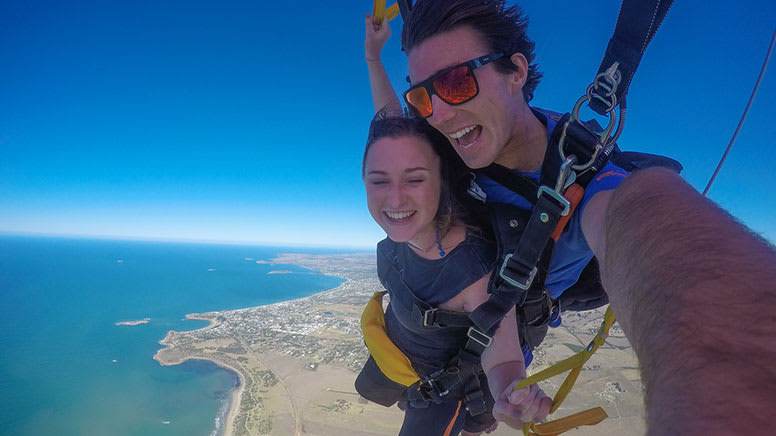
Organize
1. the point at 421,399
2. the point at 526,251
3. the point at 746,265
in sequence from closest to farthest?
the point at 746,265
the point at 526,251
the point at 421,399

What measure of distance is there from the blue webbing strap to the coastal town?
76.3 feet

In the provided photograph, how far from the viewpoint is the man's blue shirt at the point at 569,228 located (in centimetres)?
174

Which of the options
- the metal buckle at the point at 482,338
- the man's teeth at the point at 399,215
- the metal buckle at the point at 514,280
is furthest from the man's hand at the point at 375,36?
the metal buckle at the point at 482,338

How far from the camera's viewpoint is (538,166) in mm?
2061

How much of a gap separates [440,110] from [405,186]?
0.56 metres

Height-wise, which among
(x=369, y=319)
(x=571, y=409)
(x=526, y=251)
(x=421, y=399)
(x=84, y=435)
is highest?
(x=526, y=251)

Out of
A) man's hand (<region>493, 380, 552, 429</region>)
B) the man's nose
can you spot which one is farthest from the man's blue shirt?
man's hand (<region>493, 380, 552, 429</region>)

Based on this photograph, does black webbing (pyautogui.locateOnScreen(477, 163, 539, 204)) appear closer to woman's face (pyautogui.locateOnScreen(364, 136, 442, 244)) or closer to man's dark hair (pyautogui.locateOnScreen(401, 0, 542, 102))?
woman's face (pyautogui.locateOnScreen(364, 136, 442, 244))

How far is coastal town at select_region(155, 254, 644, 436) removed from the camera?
26.1 metres

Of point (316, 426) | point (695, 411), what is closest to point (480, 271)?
point (695, 411)

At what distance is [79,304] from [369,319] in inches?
3701

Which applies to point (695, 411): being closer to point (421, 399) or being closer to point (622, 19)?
point (622, 19)

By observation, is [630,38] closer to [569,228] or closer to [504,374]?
[569,228]

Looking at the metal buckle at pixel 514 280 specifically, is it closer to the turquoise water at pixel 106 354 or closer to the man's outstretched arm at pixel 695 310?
the man's outstretched arm at pixel 695 310
